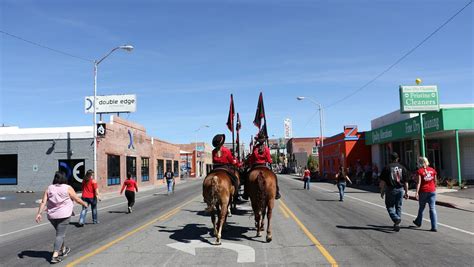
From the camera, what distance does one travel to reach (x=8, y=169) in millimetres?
34062

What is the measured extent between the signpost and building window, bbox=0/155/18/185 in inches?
1183

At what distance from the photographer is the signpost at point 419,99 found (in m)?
26.9

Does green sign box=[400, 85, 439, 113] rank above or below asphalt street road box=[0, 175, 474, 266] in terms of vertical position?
above

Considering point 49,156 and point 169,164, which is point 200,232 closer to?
point 49,156

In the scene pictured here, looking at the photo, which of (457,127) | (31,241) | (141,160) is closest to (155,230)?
(31,241)

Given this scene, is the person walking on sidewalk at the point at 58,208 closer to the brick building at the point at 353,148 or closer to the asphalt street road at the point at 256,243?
the asphalt street road at the point at 256,243

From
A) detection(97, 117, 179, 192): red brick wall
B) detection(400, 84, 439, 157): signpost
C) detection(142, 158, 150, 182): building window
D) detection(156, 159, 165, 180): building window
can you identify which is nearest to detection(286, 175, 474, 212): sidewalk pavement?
detection(400, 84, 439, 157): signpost

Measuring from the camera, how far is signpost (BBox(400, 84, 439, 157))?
26906 millimetres

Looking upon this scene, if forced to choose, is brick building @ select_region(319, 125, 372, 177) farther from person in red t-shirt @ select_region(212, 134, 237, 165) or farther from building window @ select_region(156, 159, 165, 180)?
person in red t-shirt @ select_region(212, 134, 237, 165)

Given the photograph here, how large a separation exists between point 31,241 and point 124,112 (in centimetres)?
3701

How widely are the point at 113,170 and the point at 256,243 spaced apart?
97.6 feet

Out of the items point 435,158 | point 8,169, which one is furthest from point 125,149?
point 435,158

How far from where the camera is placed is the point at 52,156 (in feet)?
109

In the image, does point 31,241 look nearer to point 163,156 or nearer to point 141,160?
point 141,160
